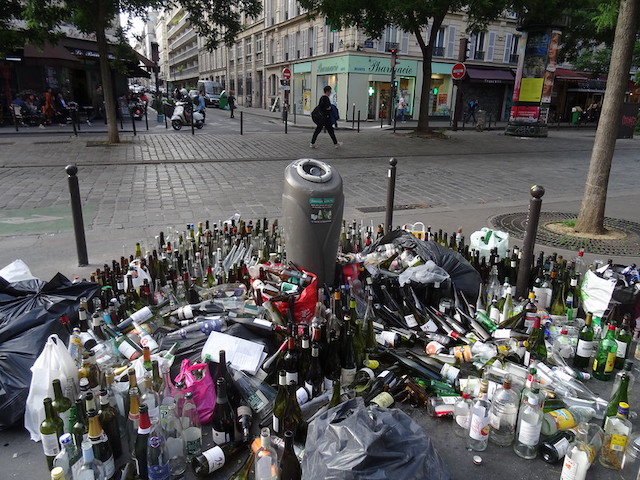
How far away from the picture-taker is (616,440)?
257 centimetres

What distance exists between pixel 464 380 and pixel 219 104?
40.1m

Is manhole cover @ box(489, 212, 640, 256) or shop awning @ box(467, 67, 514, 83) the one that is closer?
manhole cover @ box(489, 212, 640, 256)

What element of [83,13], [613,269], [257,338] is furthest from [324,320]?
[83,13]

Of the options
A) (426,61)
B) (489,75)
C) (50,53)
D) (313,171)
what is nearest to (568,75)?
(489,75)

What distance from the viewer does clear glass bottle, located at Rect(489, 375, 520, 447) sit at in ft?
9.16

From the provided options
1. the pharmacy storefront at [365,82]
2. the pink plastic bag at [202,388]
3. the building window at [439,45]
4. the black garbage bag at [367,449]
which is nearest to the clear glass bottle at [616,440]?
the black garbage bag at [367,449]

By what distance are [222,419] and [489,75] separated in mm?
33700

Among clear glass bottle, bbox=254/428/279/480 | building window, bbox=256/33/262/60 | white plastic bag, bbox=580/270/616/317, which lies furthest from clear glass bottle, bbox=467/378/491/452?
building window, bbox=256/33/262/60

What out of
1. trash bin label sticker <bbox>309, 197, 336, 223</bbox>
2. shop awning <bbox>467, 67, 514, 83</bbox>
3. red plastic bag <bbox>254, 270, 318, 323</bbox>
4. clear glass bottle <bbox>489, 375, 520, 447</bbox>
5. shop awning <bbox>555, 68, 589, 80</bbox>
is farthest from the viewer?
shop awning <bbox>555, 68, 589, 80</bbox>

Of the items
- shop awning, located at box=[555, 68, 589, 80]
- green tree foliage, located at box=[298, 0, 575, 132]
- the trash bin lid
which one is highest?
green tree foliage, located at box=[298, 0, 575, 132]

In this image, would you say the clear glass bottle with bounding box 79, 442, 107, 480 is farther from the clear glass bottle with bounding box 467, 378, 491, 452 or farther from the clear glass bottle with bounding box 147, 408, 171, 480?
the clear glass bottle with bounding box 467, 378, 491, 452

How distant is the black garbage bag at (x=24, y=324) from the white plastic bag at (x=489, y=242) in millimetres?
3895

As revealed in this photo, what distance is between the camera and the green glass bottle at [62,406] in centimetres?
252

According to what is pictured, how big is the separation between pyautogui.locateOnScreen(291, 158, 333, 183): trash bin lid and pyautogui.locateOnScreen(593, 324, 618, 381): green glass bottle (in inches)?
101
